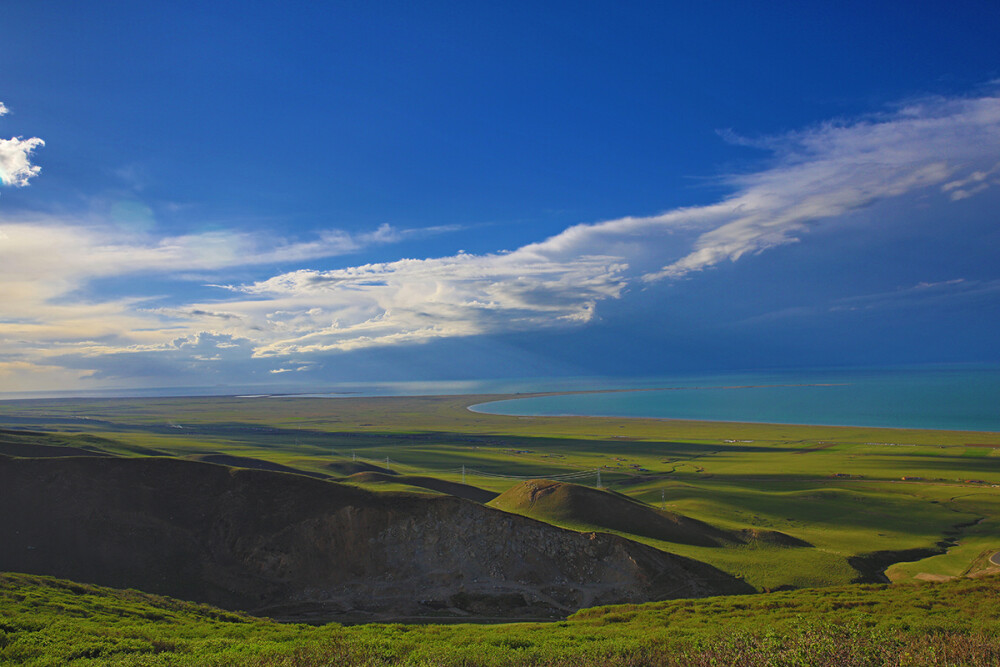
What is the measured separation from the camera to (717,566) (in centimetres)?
3891

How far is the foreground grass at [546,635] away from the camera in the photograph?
16.9 metres

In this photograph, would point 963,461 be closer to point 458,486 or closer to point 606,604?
point 458,486

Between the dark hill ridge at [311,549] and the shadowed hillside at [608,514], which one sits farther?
the shadowed hillside at [608,514]

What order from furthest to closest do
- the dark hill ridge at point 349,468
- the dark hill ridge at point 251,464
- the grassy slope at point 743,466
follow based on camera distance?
1. the dark hill ridge at point 349,468
2. the dark hill ridge at point 251,464
3. the grassy slope at point 743,466

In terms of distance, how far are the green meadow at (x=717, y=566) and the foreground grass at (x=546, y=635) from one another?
0.10 meters

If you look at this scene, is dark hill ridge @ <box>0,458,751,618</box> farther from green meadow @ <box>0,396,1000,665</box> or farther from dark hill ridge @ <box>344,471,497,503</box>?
dark hill ridge @ <box>344,471,497,503</box>

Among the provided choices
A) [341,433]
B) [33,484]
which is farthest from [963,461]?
[341,433]

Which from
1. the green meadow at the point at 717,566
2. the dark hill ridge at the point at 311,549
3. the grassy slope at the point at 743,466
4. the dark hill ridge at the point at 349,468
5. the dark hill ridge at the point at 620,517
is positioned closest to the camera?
the green meadow at the point at 717,566

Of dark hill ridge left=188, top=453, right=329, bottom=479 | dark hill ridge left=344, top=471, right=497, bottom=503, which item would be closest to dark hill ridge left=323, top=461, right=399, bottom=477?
dark hill ridge left=188, top=453, right=329, bottom=479

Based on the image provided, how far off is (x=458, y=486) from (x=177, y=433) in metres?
121

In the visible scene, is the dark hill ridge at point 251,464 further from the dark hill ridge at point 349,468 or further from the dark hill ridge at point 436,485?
the dark hill ridge at point 436,485

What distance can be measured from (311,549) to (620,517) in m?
25.6

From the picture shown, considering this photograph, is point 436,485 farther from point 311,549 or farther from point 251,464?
point 251,464

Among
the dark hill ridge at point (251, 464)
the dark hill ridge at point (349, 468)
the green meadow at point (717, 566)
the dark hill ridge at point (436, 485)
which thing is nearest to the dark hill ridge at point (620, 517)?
the green meadow at point (717, 566)
